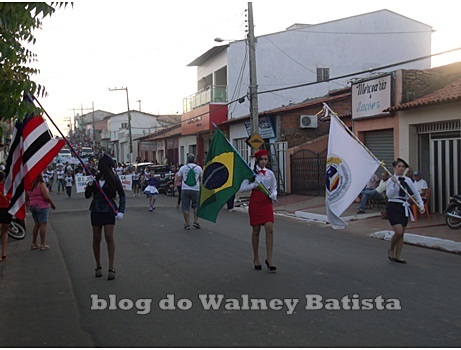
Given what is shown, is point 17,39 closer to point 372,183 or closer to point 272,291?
point 272,291

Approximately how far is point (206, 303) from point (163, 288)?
1041 millimetres

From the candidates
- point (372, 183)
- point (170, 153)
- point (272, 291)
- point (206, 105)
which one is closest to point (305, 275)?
point (272, 291)

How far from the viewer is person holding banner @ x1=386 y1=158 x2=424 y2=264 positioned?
29.4 feet

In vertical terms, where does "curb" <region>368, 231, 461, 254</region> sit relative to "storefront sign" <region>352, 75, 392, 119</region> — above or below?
below

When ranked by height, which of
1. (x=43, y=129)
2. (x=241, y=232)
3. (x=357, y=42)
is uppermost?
(x=357, y=42)

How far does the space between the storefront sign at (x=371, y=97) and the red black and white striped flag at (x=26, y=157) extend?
1324 cm

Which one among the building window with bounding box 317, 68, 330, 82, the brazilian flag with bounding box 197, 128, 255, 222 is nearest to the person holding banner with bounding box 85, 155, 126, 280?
the brazilian flag with bounding box 197, 128, 255, 222

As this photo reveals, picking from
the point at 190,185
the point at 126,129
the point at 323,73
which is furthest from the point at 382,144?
the point at 126,129

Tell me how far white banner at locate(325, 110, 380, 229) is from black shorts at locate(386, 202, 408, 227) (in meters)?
0.63

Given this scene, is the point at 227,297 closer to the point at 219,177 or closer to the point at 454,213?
the point at 219,177

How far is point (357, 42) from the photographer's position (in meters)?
35.0

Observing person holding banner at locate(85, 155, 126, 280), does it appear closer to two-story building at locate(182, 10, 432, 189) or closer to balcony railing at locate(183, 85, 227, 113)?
two-story building at locate(182, 10, 432, 189)

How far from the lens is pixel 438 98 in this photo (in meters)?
15.4

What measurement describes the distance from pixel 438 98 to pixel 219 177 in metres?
9.33
